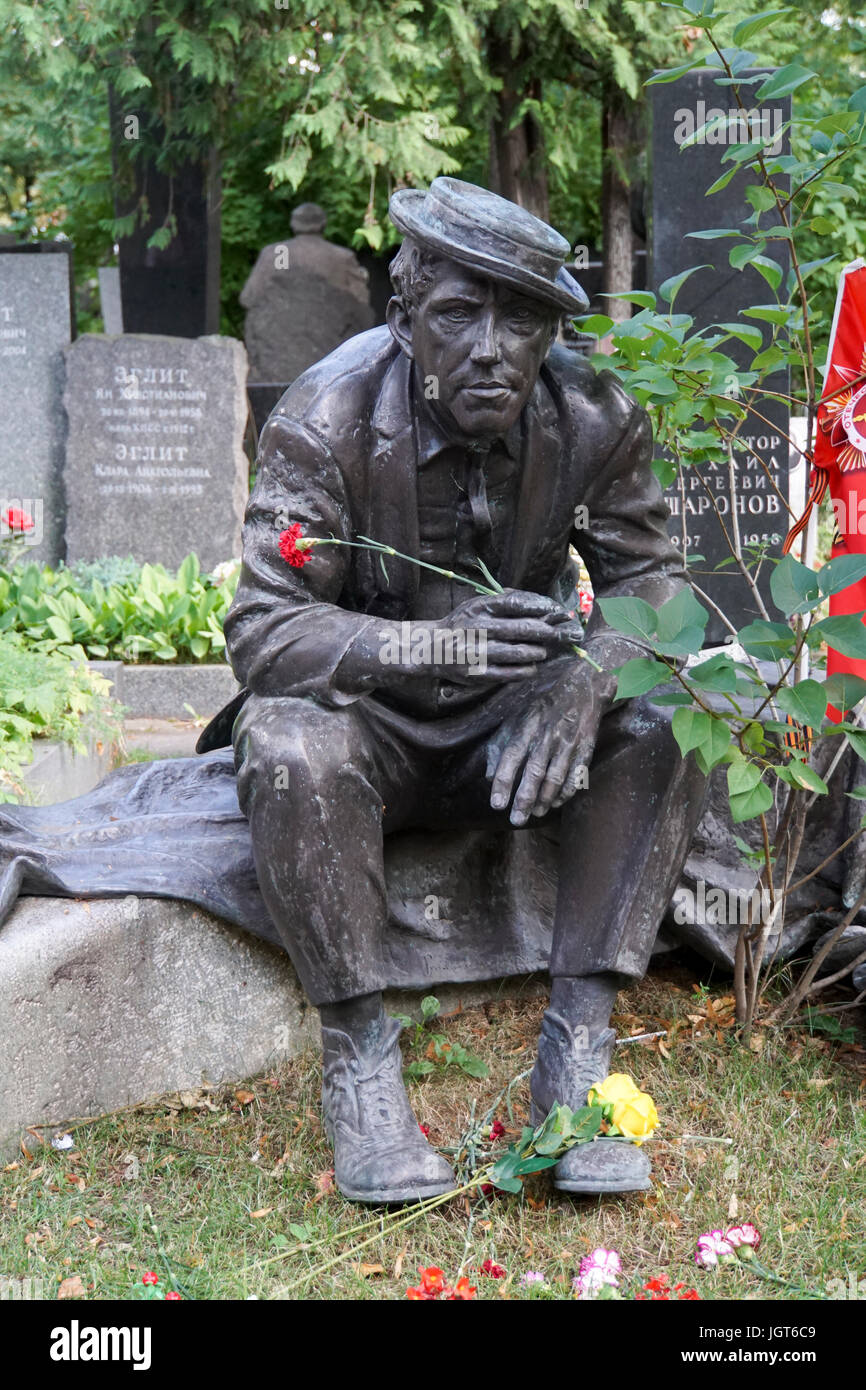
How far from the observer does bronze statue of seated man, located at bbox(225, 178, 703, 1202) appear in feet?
8.46

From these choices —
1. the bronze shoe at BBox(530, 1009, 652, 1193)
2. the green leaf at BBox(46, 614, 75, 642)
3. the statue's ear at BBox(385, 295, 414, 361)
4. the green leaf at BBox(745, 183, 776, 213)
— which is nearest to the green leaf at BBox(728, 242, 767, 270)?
the green leaf at BBox(745, 183, 776, 213)

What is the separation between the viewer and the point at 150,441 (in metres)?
8.60

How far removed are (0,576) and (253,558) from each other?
4323 millimetres

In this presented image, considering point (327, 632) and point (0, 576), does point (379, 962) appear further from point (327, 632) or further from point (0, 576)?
point (0, 576)

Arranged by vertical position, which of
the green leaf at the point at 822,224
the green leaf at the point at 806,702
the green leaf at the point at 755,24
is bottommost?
the green leaf at the point at 806,702

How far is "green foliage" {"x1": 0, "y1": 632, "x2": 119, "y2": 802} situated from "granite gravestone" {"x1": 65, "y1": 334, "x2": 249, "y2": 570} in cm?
309

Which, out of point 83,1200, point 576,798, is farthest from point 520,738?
point 83,1200

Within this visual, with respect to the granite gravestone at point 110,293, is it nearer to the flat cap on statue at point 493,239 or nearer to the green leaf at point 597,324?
the green leaf at point 597,324

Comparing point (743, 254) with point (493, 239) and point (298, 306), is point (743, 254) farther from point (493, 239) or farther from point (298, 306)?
point (298, 306)

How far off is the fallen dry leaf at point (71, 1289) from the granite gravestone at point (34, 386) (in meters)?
6.90

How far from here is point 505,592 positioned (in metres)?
2.61

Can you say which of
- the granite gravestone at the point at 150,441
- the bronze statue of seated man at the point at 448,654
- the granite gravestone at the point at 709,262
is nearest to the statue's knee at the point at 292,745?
the bronze statue of seated man at the point at 448,654

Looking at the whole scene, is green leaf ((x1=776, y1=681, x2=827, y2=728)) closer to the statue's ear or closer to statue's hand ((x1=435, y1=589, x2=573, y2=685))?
statue's hand ((x1=435, y1=589, x2=573, y2=685))

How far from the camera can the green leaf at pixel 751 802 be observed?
246 cm
